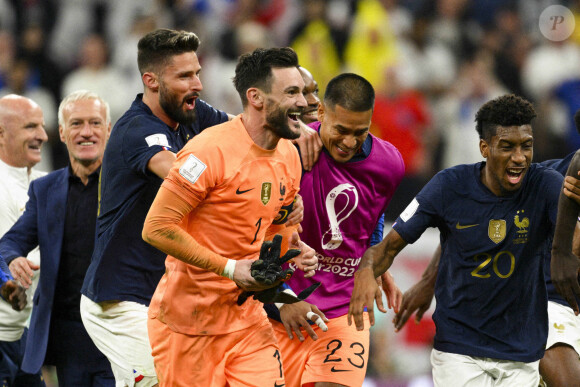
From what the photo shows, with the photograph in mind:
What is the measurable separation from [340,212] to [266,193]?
974mm

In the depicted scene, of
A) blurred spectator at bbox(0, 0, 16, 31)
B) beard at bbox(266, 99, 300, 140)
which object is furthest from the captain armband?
blurred spectator at bbox(0, 0, 16, 31)

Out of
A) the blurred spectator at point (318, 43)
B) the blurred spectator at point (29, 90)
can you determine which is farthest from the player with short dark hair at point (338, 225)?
the blurred spectator at point (29, 90)

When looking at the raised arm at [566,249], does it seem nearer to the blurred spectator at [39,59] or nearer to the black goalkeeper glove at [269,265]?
the black goalkeeper glove at [269,265]

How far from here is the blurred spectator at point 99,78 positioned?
1106cm

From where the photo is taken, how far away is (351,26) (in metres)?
11.2

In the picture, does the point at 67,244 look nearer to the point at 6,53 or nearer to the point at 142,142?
the point at 142,142

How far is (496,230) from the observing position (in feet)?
16.4

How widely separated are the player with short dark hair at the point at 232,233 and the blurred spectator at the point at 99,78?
6588 mm

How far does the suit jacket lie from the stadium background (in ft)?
15.4

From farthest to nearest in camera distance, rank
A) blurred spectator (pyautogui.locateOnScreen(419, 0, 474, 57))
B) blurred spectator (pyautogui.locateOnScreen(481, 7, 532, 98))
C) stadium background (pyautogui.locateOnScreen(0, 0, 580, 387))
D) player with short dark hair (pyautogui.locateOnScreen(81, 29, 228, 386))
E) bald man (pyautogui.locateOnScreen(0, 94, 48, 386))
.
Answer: blurred spectator (pyautogui.locateOnScreen(419, 0, 474, 57)) → blurred spectator (pyautogui.locateOnScreen(481, 7, 532, 98)) → stadium background (pyautogui.locateOnScreen(0, 0, 580, 387)) → bald man (pyautogui.locateOnScreen(0, 94, 48, 386)) → player with short dark hair (pyautogui.locateOnScreen(81, 29, 228, 386))

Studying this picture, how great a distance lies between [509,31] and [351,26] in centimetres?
200

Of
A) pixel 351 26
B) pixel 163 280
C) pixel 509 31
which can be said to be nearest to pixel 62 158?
pixel 351 26

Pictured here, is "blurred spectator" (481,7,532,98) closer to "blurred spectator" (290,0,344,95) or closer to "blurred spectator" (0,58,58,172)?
"blurred spectator" (290,0,344,95)

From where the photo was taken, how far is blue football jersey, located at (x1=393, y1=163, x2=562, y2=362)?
4996 millimetres
